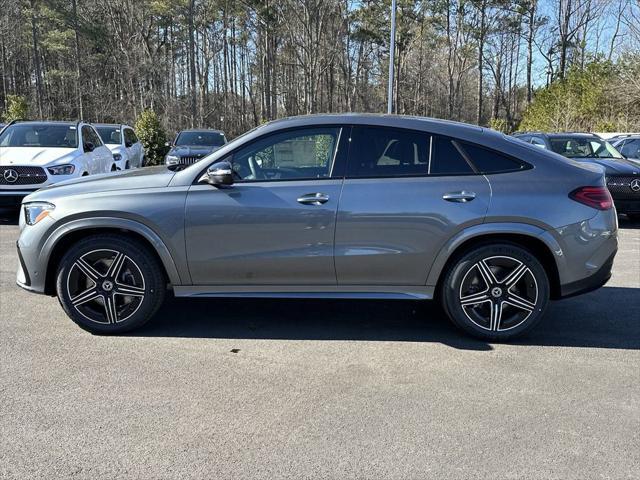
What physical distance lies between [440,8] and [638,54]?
21.5 metres

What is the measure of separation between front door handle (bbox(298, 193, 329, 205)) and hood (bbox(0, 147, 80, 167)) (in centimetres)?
739

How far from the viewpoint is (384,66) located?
4812 cm

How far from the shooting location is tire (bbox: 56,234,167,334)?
4.42m

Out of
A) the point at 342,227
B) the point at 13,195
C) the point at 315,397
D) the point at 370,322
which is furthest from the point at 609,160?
the point at 13,195

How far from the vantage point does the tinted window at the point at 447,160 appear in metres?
4.36

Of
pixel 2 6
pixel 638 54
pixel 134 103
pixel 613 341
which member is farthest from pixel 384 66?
pixel 613 341

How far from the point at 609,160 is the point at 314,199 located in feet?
30.3

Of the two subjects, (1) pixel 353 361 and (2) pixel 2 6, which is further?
(2) pixel 2 6

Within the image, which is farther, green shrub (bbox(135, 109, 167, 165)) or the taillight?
green shrub (bbox(135, 109, 167, 165))

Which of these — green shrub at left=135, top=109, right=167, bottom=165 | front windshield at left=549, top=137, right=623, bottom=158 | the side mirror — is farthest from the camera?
green shrub at left=135, top=109, right=167, bottom=165

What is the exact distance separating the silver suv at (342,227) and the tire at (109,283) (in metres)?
0.01

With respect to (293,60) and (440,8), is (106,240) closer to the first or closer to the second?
(293,60)

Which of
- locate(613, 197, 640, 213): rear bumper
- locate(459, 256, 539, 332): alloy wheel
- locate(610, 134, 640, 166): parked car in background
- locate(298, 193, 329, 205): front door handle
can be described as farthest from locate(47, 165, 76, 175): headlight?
locate(610, 134, 640, 166): parked car in background

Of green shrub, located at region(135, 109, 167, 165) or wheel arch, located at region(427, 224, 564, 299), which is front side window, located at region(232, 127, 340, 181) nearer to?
wheel arch, located at region(427, 224, 564, 299)
